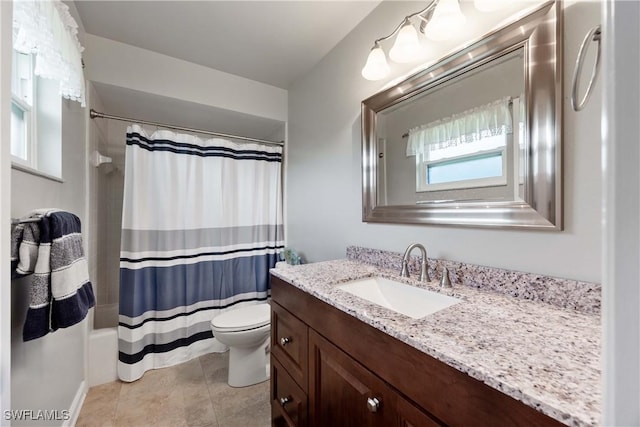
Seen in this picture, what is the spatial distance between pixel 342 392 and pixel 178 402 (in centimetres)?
136

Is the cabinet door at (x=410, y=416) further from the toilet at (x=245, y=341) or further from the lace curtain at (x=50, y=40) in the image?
the lace curtain at (x=50, y=40)

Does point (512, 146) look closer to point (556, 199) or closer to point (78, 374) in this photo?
point (556, 199)

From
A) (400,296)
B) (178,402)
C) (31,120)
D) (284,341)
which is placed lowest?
(178,402)

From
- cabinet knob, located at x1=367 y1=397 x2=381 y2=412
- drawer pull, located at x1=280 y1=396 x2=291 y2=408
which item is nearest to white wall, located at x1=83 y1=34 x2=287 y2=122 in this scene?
drawer pull, located at x1=280 y1=396 x2=291 y2=408

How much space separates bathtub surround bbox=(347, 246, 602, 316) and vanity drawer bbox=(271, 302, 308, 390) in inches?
23.4

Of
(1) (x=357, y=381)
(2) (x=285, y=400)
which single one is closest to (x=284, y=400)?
(2) (x=285, y=400)

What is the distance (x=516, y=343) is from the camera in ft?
1.94

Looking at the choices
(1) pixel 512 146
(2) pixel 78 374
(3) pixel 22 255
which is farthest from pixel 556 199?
(2) pixel 78 374

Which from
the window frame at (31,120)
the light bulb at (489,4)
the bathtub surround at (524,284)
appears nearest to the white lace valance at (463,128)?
the light bulb at (489,4)

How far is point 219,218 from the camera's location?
88.0 inches

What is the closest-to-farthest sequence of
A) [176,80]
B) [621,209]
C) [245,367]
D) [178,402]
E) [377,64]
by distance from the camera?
[621,209]
[377,64]
[178,402]
[245,367]
[176,80]

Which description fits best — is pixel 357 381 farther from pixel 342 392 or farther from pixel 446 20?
pixel 446 20

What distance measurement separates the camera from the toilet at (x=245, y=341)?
5.51 feet

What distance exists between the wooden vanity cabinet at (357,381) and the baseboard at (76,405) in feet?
3.63
